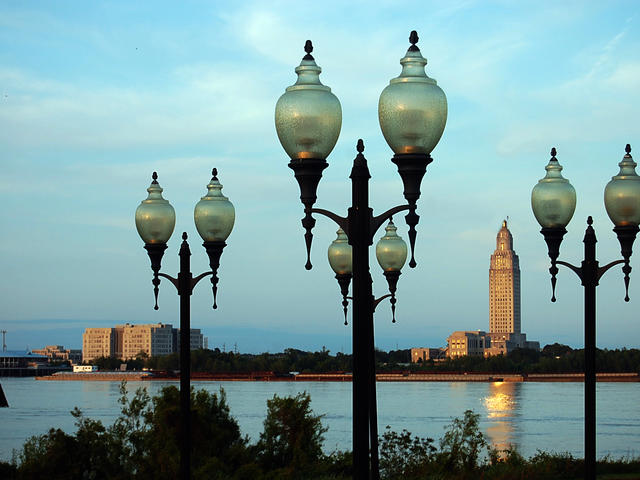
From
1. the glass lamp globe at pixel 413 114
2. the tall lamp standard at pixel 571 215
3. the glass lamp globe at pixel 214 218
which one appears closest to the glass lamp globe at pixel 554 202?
the tall lamp standard at pixel 571 215

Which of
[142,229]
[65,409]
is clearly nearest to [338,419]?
[65,409]

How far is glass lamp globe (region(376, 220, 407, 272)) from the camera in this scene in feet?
52.4

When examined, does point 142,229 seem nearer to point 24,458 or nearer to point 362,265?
point 362,265

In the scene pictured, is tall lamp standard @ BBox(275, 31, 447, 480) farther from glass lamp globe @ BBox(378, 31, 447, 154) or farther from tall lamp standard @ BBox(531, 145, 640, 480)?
tall lamp standard @ BBox(531, 145, 640, 480)

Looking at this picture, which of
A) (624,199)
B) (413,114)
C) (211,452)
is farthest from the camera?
(211,452)

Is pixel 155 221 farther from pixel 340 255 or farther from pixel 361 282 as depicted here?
pixel 361 282

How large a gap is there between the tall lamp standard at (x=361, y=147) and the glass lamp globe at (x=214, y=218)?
15.2ft

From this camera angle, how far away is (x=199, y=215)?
43.7 feet

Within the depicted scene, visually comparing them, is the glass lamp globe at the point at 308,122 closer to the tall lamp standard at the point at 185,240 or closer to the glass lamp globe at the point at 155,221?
the tall lamp standard at the point at 185,240

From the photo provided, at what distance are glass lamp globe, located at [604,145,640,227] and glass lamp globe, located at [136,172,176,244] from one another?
590 centimetres

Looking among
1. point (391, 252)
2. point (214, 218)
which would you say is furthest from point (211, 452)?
point (214, 218)

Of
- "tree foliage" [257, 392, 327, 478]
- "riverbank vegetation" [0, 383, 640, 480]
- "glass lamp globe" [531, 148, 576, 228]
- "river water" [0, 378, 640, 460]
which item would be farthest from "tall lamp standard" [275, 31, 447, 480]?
"river water" [0, 378, 640, 460]

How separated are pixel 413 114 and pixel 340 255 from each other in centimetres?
767

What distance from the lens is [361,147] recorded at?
8945mm
